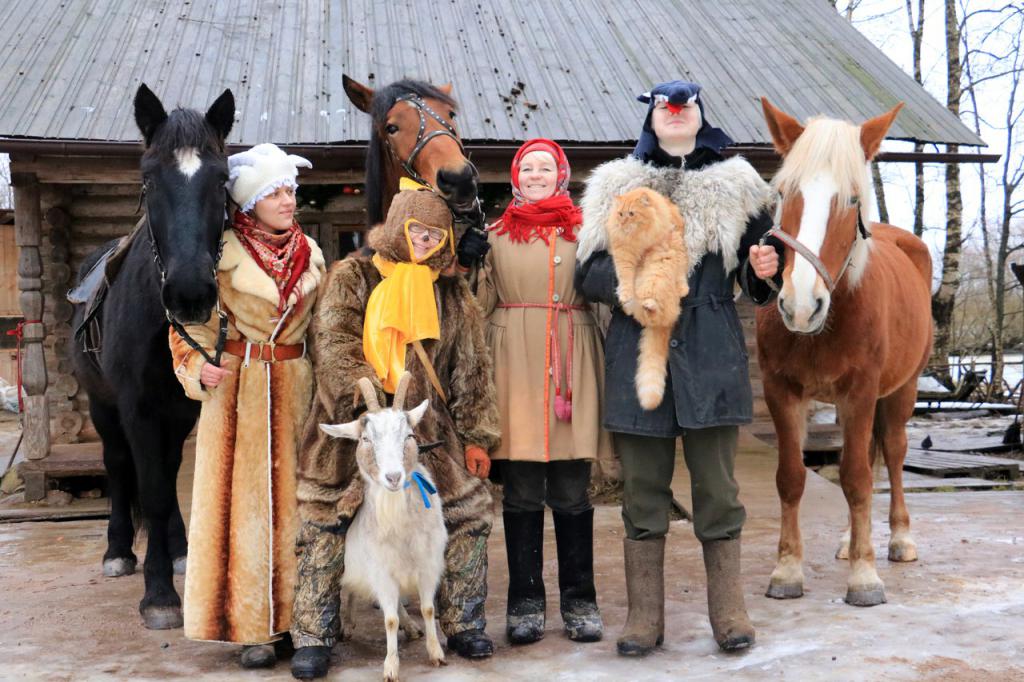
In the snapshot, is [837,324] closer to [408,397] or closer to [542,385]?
[542,385]

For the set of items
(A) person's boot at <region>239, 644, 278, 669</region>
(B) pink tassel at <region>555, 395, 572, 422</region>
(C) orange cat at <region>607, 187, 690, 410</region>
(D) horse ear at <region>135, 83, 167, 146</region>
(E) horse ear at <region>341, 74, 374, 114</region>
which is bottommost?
(A) person's boot at <region>239, 644, 278, 669</region>

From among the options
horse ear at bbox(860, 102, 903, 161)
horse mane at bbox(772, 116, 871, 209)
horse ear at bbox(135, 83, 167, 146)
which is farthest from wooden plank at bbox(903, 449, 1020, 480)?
horse ear at bbox(135, 83, 167, 146)

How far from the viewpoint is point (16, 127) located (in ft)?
22.4

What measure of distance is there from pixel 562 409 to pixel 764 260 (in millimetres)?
955

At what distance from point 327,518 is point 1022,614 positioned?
2992 millimetres

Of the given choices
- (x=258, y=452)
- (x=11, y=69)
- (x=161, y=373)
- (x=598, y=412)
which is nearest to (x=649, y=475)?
(x=598, y=412)

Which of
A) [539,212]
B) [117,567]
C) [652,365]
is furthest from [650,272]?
[117,567]

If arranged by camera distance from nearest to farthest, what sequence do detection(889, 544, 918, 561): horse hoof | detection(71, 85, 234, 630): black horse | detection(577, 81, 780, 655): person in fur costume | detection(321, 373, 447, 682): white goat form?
detection(321, 373, 447, 682): white goat
detection(71, 85, 234, 630): black horse
detection(577, 81, 780, 655): person in fur costume
detection(889, 544, 918, 561): horse hoof

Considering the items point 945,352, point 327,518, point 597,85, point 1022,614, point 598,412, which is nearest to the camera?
point 327,518

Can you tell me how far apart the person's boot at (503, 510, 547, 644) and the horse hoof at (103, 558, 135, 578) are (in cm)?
249

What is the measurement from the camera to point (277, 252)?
12.0ft

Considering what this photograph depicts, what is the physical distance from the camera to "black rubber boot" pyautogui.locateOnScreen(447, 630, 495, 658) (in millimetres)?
3562

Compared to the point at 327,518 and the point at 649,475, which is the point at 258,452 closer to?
the point at 327,518

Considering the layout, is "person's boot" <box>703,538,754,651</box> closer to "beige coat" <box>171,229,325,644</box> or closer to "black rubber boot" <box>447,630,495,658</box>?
"black rubber boot" <box>447,630,495,658</box>
